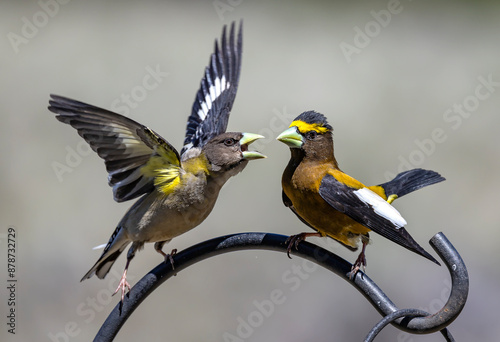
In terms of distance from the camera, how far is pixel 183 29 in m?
8.30

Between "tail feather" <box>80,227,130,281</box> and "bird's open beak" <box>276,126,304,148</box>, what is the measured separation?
0.97 m

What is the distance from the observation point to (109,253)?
3521 millimetres

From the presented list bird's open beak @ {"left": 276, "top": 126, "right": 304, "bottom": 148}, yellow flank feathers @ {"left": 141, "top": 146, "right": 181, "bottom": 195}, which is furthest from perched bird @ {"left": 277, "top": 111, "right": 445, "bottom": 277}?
yellow flank feathers @ {"left": 141, "top": 146, "right": 181, "bottom": 195}

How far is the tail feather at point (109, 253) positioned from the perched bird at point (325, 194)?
878 millimetres

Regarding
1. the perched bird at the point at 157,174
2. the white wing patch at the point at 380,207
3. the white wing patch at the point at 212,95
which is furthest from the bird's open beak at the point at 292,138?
the white wing patch at the point at 212,95

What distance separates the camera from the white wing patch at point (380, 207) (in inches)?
121

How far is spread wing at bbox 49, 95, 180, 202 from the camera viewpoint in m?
2.95

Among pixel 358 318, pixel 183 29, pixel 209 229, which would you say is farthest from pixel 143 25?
pixel 358 318

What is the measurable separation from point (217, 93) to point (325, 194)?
147cm

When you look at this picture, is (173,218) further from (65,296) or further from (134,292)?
(65,296)

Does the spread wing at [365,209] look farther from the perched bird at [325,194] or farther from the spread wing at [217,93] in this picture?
the spread wing at [217,93]

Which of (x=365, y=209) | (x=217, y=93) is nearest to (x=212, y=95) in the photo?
(x=217, y=93)

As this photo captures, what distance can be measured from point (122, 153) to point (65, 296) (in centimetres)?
277

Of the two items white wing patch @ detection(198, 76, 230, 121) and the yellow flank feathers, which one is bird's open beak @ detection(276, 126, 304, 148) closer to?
the yellow flank feathers
